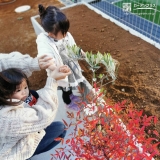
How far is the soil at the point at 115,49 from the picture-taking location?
2236 millimetres

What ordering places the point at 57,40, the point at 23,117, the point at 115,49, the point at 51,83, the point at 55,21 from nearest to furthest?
the point at 23,117, the point at 51,83, the point at 55,21, the point at 57,40, the point at 115,49

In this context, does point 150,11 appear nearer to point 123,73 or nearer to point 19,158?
point 123,73

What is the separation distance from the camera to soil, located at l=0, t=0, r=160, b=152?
2.24 metres

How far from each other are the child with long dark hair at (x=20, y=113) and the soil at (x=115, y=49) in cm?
103

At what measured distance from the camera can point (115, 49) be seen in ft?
9.50

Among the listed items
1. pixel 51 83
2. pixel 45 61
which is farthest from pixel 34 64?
pixel 51 83

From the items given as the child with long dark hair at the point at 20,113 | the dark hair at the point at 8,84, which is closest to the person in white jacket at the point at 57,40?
the child with long dark hair at the point at 20,113

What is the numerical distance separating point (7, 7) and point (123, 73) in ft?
15.5

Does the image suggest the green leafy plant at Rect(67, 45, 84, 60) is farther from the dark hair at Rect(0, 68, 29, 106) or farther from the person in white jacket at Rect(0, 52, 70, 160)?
the dark hair at Rect(0, 68, 29, 106)

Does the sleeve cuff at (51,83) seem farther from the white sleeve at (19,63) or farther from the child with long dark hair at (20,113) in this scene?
the white sleeve at (19,63)

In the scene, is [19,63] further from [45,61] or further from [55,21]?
[55,21]

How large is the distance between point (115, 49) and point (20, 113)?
1955 millimetres

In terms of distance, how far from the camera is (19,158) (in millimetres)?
1379

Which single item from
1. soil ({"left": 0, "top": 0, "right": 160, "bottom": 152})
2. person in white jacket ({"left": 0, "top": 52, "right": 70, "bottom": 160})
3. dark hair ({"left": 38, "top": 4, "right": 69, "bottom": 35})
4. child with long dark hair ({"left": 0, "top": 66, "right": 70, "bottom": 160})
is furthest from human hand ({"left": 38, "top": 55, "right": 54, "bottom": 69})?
soil ({"left": 0, "top": 0, "right": 160, "bottom": 152})
